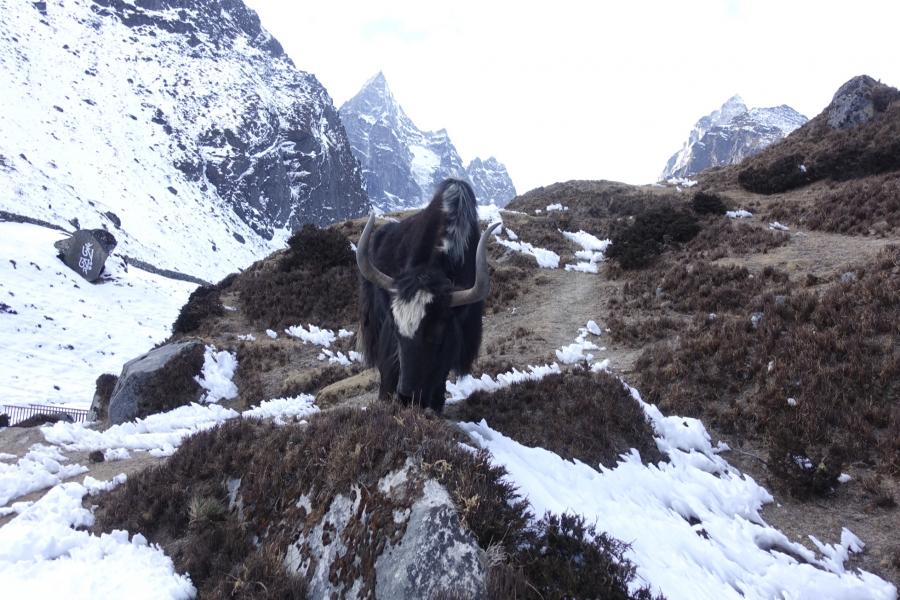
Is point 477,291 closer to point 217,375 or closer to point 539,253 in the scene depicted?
point 217,375

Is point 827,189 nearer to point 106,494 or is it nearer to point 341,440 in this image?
point 341,440

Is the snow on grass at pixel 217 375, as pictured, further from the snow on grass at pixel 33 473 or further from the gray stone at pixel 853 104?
the gray stone at pixel 853 104

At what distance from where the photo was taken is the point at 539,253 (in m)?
18.8

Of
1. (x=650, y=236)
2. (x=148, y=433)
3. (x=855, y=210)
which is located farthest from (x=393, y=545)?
(x=855, y=210)

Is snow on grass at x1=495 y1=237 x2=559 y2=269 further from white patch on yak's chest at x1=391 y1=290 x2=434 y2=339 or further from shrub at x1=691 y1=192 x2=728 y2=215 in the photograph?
white patch on yak's chest at x1=391 y1=290 x2=434 y2=339

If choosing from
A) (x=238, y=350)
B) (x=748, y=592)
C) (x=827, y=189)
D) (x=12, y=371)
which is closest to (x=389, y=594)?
(x=748, y=592)

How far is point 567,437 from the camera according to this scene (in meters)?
5.95

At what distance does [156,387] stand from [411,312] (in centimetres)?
968

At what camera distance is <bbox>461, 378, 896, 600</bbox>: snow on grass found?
392 cm

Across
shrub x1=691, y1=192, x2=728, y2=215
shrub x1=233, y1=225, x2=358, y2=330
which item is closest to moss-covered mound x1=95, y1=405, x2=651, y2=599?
shrub x1=233, y1=225, x2=358, y2=330

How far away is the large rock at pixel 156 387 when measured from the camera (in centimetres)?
1168

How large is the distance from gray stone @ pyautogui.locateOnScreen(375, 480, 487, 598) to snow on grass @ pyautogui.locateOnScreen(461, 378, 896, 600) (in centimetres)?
75

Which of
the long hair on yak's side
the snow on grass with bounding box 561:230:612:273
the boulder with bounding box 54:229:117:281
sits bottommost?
the boulder with bounding box 54:229:117:281

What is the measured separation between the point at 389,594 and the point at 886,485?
18.6ft
